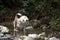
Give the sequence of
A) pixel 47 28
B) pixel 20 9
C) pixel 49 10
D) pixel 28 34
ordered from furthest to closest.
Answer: pixel 20 9 < pixel 49 10 < pixel 47 28 < pixel 28 34

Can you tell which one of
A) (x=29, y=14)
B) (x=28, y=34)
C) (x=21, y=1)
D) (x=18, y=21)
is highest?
(x=21, y=1)

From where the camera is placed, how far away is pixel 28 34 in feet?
30.0

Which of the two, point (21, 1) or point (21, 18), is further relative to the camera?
point (21, 1)

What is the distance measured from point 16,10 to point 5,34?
3.46 metres

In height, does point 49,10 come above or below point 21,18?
above

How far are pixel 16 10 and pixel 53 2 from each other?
2.25 meters

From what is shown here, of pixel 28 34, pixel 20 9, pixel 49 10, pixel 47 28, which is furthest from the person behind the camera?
pixel 20 9

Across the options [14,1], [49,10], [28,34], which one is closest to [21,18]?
[28,34]

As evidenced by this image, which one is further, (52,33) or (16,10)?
(16,10)

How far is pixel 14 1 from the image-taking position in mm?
12773

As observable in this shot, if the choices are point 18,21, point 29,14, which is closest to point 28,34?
point 18,21

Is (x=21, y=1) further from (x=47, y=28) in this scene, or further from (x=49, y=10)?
(x=47, y=28)

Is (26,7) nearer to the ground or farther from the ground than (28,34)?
farther from the ground

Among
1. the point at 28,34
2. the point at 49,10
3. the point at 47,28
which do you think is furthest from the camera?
the point at 49,10
